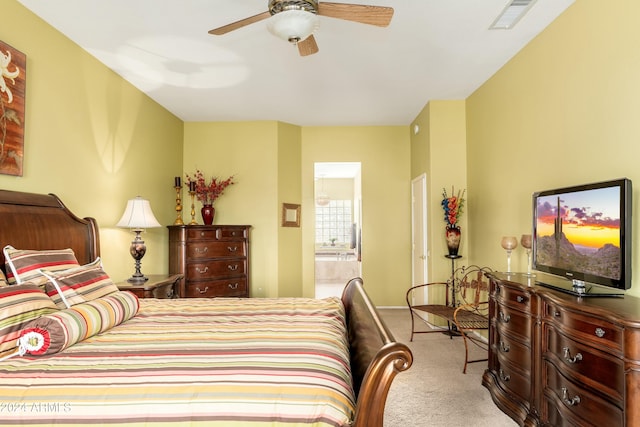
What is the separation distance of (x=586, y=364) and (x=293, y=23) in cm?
227

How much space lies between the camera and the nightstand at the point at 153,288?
3125 millimetres

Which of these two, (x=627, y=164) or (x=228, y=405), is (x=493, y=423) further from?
(x=228, y=405)

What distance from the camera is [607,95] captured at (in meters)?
2.29

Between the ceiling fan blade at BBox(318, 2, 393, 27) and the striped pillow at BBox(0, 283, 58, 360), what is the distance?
2.08 meters

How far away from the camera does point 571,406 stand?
189cm

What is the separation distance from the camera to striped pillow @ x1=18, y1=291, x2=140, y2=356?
150 cm

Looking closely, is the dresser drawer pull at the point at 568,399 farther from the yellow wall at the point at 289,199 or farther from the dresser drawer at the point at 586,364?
the yellow wall at the point at 289,199

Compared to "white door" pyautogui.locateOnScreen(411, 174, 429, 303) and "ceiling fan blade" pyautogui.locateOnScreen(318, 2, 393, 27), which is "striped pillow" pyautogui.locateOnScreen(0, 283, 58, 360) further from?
"white door" pyautogui.locateOnScreen(411, 174, 429, 303)

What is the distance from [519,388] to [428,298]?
2.37m

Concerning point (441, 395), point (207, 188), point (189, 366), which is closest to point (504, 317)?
point (441, 395)

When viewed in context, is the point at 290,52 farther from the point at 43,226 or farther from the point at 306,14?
the point at 43,226

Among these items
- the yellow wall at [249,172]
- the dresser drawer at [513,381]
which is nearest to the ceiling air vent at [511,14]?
the dresser drawer at [513,381]

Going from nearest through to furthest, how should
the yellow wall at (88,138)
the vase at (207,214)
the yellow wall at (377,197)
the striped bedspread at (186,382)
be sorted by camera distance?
the striped bedspread at (186,382), the yellow wall at (88,138), the vase at (207,214), the yellow wall at (377,197)

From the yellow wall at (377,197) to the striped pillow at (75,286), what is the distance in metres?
3.80
